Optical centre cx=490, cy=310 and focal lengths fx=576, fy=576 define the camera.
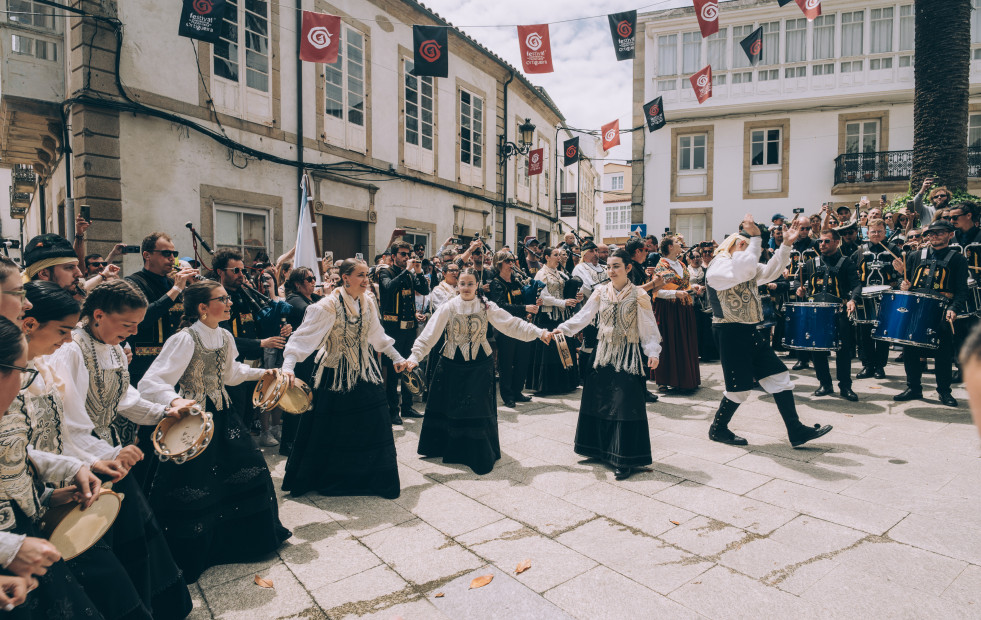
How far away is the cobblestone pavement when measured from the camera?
9.57 ft

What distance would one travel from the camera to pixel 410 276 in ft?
24.0

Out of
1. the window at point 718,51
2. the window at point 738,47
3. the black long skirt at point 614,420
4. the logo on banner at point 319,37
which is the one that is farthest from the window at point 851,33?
the black long skirt at point 614,420

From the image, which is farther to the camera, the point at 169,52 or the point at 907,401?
the point at 169,52

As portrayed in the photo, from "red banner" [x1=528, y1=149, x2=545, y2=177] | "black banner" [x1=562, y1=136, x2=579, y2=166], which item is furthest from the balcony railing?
"red banner" [x1=528, y1=149, x2=545, y2=177]

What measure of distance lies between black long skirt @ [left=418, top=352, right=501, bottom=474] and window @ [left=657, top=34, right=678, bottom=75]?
2056 centimetres

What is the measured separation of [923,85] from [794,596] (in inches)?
407

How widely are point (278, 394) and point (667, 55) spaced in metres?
22.7

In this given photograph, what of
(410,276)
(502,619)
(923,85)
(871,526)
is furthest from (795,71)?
(502,619)

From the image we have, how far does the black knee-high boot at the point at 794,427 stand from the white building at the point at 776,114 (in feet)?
58.9

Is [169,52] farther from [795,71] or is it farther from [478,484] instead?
[795,71]

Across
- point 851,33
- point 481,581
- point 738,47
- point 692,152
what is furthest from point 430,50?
point 851,33

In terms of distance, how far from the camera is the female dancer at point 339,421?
4.43 m

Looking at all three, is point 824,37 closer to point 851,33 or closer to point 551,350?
point 851,33

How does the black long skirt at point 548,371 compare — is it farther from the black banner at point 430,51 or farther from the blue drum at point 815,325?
the black banner at point 430,51
